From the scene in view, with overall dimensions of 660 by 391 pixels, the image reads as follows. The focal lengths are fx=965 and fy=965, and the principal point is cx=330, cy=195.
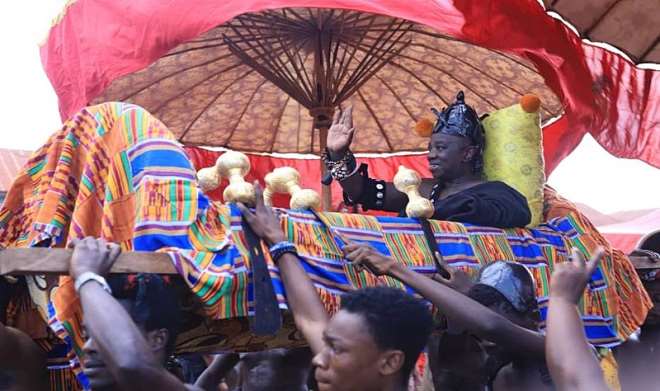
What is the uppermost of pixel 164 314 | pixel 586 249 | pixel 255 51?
pixel 255 51

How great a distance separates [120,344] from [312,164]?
4851 millimetres

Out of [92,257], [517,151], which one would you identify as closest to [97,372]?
[92,257]

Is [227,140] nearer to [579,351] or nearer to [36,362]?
[36,362]

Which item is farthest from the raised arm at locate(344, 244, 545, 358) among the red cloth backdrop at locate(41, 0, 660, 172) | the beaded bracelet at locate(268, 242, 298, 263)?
the red cloth backdrop at locate(41, 0, 660, 172)

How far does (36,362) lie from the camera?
10.4ft

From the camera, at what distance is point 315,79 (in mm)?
6348

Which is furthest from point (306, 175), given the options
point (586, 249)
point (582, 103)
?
point (586, 249)

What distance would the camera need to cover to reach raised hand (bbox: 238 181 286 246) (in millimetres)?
3305

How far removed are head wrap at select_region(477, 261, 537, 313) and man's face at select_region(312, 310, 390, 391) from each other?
73 cm

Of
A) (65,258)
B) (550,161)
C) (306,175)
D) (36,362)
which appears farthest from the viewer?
(306,175)

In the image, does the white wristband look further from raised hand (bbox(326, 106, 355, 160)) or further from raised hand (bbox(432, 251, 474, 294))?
raised hand (bbox(326, 106, 355, 160))

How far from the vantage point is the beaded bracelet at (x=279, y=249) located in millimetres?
3256

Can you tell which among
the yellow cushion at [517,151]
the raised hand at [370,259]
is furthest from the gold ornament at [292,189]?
the yellow cushion at [517,151]

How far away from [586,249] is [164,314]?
2260 mm
